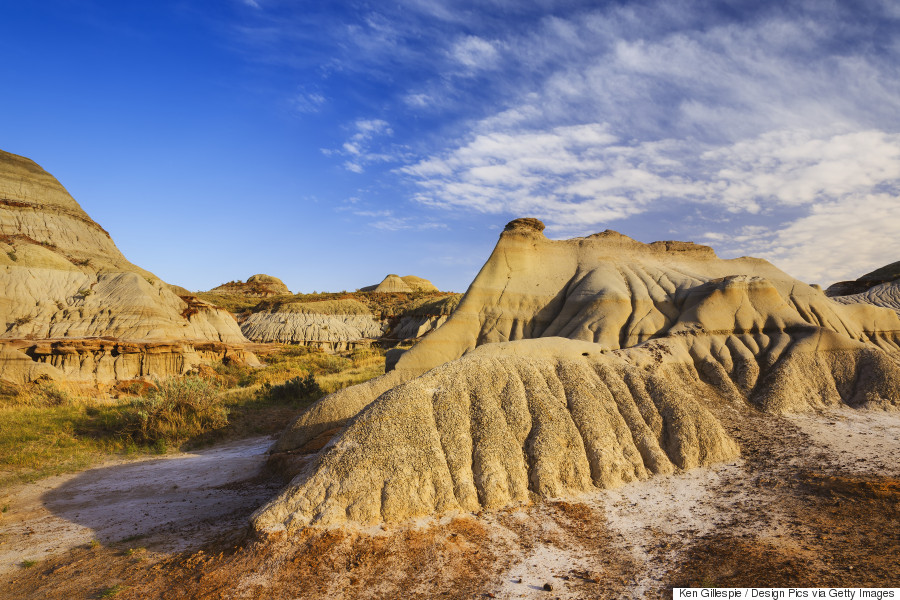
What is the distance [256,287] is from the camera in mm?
75438

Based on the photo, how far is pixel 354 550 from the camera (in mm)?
6199

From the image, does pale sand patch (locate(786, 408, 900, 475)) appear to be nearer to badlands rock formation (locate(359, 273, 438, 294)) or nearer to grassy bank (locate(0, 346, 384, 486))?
grassy bank (locate(0, 346, 384, 486))

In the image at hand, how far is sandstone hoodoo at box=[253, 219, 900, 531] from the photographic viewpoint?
7355 mm

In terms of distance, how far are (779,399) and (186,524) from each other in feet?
43.6

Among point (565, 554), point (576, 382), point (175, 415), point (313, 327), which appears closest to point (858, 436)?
point (576, 382)

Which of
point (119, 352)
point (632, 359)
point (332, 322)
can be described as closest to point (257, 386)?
point (119, 352)

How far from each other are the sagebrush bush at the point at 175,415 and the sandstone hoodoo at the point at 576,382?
176 inches

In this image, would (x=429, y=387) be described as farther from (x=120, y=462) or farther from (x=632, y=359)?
(x=120, y=462)

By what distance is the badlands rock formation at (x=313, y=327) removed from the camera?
1746 inches

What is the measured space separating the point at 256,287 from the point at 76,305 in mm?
50847

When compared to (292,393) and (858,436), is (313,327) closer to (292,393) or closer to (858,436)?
(292,393)

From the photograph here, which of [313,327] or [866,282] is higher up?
[866,282]

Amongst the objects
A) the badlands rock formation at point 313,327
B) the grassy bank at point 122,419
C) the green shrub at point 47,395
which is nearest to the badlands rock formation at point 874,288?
the grassy bank at point 122,419

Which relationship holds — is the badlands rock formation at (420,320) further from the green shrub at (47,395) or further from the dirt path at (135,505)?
the dirt path at (135,505)
